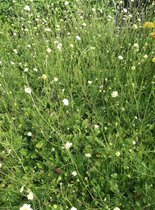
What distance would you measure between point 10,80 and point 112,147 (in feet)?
4.69

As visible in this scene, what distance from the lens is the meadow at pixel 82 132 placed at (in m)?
2.25

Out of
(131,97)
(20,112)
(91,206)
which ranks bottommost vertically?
(91,206)

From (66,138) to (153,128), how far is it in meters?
Result: 0.72

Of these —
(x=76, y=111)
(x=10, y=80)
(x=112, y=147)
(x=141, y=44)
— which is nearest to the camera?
(x=112, y=147)

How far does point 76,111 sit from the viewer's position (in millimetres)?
2945

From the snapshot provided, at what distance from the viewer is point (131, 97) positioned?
109 inches

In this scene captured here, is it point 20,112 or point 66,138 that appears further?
point 20,112

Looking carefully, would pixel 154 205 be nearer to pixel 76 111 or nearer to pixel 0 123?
pixel 76 111

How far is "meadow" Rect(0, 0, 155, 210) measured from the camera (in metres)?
2.25

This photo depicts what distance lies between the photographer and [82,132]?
8.82ft

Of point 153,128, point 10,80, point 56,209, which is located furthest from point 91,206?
point 10,80

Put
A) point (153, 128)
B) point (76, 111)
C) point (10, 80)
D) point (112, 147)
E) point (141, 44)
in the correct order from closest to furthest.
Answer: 1. point (112, 147)
2. point (153, 128)
3. point (76, 111)
4. point (10, 80)
5. point (141, 44)

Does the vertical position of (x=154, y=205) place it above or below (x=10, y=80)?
below

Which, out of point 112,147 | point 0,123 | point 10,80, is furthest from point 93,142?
point 10,80
